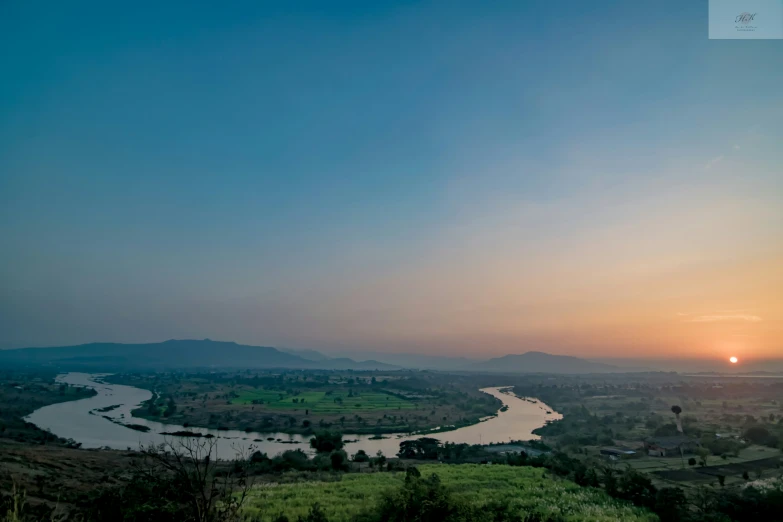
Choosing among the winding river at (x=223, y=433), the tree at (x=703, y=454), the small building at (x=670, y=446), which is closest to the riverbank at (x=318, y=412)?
the winding river at (x=223, y=433)

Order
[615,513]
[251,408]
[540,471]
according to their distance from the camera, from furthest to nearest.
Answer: [251,408], [540,471], [615,513]

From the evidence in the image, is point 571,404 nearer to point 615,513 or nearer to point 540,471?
point 540,471

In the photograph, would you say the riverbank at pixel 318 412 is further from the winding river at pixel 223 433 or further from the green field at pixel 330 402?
the winding river at pixel 223 433

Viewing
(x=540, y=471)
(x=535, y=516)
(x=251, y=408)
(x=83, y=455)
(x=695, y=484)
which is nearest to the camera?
(x=535, y=516)

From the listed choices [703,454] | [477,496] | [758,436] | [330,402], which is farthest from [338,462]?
[330,402]

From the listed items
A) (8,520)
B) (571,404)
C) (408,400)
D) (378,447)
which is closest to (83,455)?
(378,447)

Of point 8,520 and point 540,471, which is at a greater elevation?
point 8,520
